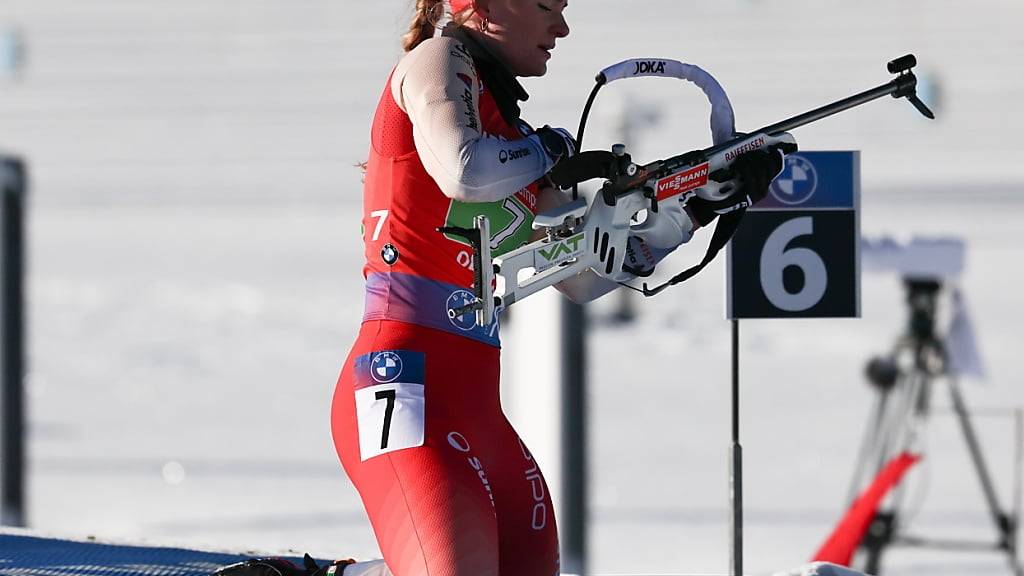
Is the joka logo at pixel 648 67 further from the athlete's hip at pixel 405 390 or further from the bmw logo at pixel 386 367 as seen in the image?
the bmw logo at pixel 386 367

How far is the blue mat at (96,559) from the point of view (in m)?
3.34

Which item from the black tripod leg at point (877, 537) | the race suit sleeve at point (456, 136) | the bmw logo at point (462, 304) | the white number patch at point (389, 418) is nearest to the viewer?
the race suit sleeve at point (456, 136)

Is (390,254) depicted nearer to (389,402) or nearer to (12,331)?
(389,402)

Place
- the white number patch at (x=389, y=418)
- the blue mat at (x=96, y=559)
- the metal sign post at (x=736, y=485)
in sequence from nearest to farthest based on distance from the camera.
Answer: the white number patch at (x=389, y=418), the metal sign post at (x=736, y=485), the blue mat at (x=96, y=559)

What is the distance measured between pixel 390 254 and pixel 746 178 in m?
0.65

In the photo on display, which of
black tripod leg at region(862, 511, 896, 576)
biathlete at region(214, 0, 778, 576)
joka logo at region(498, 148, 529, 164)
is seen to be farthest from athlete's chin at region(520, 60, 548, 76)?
black tripod leg at region(862, 511, 896, 576)

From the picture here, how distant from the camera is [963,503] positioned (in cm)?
756

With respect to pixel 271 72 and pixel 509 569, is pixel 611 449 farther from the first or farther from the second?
pixel 271 72

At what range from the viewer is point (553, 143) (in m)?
2.45

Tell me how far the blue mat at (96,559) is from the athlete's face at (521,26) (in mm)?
1335

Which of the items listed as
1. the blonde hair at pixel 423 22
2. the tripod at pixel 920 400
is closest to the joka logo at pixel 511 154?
the blonde hair at pixel 423 22

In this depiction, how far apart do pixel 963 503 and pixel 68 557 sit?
528 centimetres

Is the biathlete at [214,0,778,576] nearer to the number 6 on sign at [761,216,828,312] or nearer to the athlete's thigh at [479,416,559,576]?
the athlete's thigh at [479,416,559,576]

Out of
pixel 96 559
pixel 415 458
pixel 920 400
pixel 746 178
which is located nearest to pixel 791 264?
pixel 746 178
